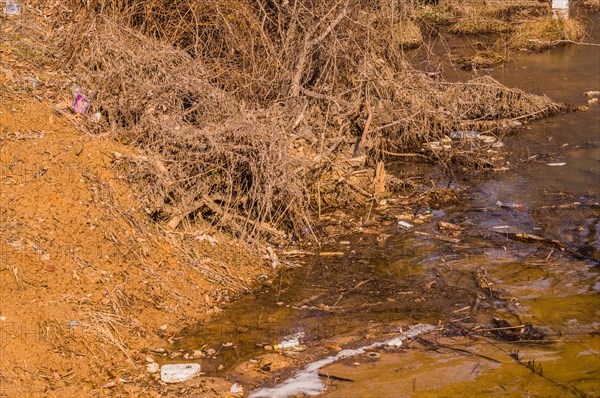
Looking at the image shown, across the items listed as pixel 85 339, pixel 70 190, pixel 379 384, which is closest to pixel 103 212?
pixel 70 190

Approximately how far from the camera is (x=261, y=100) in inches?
355

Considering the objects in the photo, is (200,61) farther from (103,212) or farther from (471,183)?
(471,183)

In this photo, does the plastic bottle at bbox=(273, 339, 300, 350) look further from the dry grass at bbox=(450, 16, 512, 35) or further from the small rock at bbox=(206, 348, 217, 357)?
the dry grass at bbox=(450, 16, 512, 35)

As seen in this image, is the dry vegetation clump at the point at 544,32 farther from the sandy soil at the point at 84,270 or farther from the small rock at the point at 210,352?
the small rock at the point at 210,352

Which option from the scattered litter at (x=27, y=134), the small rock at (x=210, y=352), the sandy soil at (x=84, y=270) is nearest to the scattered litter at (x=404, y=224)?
the sandy soil at (x=84, y=270)

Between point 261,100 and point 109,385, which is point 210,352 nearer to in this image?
point 109,385

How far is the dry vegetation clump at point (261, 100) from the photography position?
277 inches

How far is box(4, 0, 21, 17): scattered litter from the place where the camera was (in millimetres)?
9422

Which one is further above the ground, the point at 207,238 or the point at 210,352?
the point at 207,238

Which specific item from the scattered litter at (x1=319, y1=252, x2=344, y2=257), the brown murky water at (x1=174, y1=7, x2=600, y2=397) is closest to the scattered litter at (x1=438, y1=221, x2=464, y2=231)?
the brown murky water at (x1=174, y1=7, x2=600, y2=397)

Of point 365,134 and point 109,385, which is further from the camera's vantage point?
point 365,134

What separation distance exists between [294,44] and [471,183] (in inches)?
102

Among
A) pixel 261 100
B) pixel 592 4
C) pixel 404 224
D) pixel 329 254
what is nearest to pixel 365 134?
pixel 261 100

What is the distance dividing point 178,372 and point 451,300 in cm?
230
